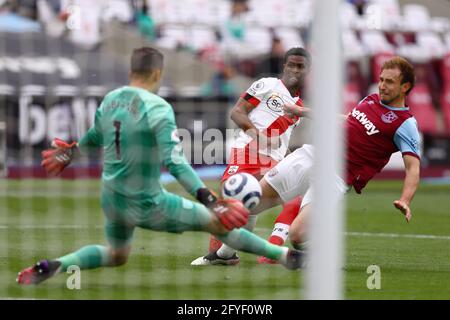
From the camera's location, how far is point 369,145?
376 inches

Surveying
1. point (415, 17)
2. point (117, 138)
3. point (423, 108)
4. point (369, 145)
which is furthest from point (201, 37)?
point (117, 138)

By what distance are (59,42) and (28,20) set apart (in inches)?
39.0

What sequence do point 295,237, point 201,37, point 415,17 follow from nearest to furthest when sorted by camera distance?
point 295,237
point 201,37
point 415,17

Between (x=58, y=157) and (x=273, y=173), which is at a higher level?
(x=58, y=157)

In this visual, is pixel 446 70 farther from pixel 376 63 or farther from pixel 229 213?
pixel 229 213

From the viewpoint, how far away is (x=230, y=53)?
1541 centimetres

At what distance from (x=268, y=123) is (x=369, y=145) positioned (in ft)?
3.55

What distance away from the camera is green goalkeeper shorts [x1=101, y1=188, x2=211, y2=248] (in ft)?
25.0

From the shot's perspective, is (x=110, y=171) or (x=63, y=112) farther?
(x=63, y=112)

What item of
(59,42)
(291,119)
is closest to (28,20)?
(59,42)

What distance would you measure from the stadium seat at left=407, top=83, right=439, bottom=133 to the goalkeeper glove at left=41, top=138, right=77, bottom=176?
1485 cm

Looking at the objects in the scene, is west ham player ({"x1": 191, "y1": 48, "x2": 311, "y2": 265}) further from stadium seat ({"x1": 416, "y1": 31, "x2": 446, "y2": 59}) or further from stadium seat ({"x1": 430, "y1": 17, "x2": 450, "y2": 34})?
stadium seat ({"x1": 430, "y1": 17, "x2": 450, "y2": 34})

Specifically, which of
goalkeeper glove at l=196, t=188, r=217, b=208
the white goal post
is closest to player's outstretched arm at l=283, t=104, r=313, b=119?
goalkeeper glove at l=196, t=188, r=217, b=208
